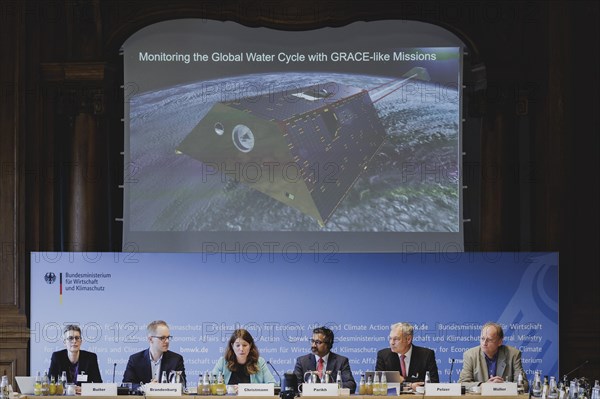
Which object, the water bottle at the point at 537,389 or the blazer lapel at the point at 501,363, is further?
the blazer lapel at the point at 501,363

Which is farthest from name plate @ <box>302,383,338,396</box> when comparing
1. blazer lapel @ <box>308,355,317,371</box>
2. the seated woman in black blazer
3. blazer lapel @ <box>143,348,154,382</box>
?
the seated woman in black blazer

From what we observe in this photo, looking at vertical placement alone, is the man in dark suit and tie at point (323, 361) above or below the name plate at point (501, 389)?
above

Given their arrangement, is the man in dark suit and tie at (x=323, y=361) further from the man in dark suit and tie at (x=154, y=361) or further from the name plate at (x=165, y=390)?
the name plate at (x=165, y=390)

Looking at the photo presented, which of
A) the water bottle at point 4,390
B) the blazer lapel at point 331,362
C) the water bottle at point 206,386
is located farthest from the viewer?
the blazer lapel at point 331,362

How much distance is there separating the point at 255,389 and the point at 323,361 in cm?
153

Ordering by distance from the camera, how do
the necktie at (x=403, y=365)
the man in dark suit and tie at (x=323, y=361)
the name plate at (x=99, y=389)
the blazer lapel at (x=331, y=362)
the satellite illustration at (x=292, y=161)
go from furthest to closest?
the satellite illustration at (x=292, y=161) → the necktie at (x=403, y=365) → the blazer lapel at (x=331, y=362) → the man in dark suit and tie at (x=323, y=361) → the name plate at (x=99, y=389)

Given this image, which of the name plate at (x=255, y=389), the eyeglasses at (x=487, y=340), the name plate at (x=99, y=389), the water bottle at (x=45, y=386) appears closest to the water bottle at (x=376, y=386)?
the name plate at (x=255, y=389)

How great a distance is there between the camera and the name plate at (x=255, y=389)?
816cm

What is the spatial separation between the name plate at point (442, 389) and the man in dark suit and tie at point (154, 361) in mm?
2326

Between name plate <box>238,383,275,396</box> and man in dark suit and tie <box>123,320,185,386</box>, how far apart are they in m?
1.49

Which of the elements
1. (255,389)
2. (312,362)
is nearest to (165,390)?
(255,389)

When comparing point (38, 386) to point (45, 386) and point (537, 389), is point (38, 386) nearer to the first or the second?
point (45, 386)

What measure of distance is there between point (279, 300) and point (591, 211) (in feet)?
10.5

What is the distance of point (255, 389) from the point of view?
818 centimetres
